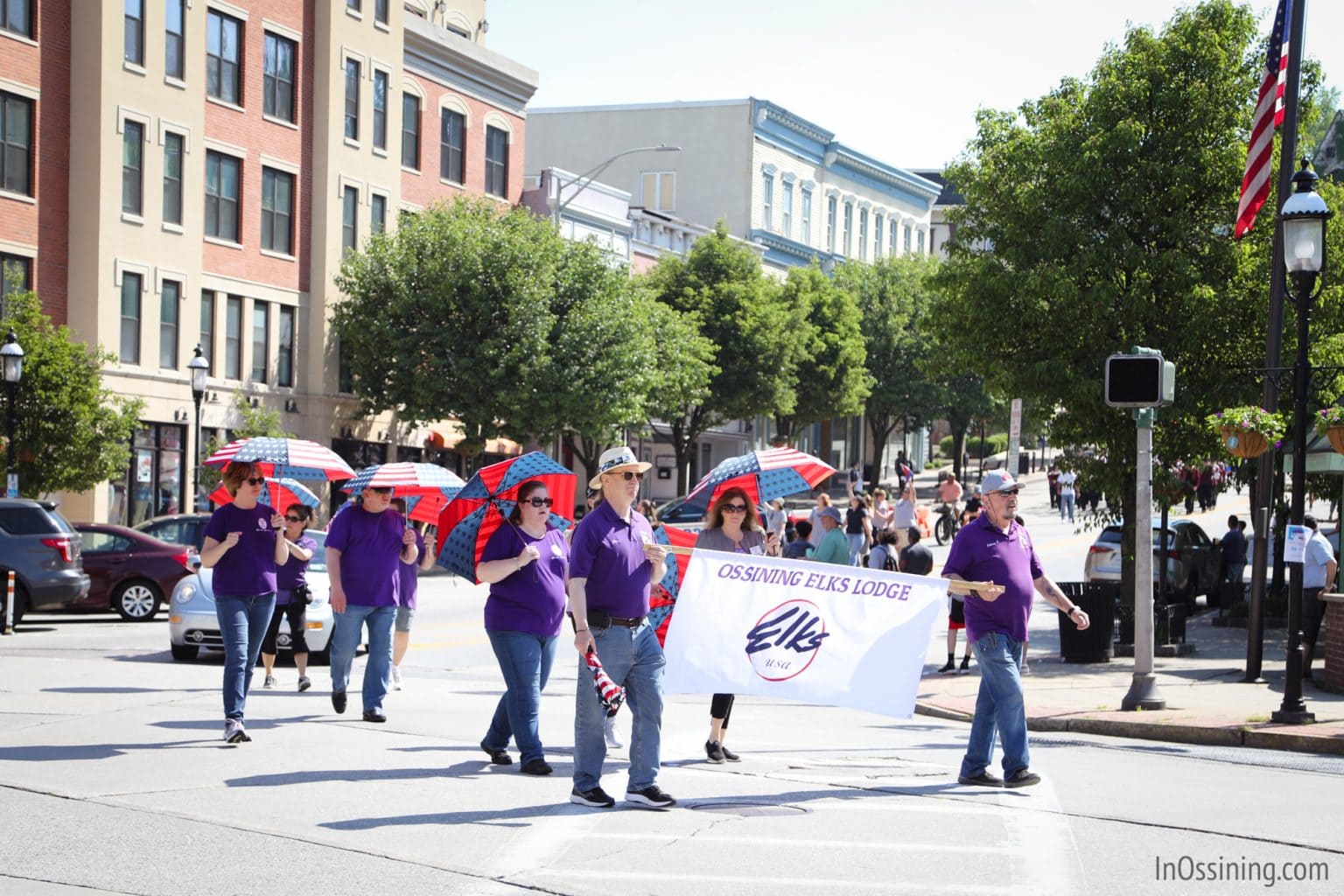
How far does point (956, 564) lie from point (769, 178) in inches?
2273

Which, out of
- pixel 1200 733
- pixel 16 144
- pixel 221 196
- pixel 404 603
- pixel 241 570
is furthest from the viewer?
pixel 221 196

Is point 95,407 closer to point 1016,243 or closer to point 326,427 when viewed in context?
point 326,427

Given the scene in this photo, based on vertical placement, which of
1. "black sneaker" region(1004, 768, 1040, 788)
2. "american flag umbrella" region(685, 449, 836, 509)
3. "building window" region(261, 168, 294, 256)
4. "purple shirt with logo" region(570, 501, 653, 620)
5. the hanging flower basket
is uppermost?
"building window" region(261, 168, 294, 256)

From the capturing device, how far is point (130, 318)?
3547 cm

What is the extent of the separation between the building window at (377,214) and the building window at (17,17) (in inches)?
419

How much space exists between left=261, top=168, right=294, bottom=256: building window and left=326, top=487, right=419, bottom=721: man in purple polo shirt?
28.5 meters

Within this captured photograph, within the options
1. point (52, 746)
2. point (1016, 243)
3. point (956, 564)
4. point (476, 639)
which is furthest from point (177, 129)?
point (956, 564)

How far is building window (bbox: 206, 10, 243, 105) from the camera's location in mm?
37438

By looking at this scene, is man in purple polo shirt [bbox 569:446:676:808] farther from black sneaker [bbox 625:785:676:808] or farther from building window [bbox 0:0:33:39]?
building window [bbox 0:0:33:39]

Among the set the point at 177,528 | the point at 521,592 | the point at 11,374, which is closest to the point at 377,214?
the point at 11,374

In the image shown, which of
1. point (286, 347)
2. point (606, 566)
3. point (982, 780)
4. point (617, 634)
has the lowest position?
point (982, 780)

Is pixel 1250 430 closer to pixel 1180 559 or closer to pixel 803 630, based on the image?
pixel 803 630

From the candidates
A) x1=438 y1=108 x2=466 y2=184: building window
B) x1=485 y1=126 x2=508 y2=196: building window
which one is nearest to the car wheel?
x1=438 y1=108 x2=466 y2=184: building window

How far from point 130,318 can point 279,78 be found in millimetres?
7891
